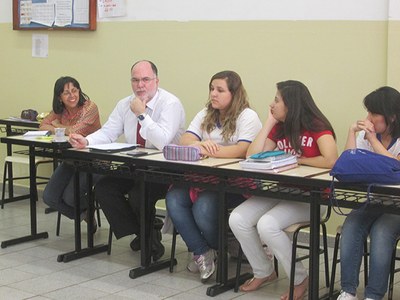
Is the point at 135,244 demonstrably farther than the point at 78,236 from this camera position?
Yes

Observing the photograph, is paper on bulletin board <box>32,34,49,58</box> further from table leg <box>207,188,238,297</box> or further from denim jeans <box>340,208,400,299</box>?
denim jeans <box>340,208,400,299</box>

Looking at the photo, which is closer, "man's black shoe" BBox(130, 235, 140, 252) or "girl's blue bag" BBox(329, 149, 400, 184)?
"girl's blue bag" BBox(329, 149, 400, 184)

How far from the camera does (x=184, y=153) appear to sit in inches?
159

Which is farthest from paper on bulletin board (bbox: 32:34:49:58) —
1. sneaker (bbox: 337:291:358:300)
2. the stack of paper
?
sneaker (bbox: 337:291:358:300)

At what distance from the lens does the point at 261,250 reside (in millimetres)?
3930

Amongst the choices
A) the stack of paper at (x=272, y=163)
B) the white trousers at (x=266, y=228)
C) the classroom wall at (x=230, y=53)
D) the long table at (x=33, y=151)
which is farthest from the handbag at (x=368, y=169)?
the long table at (x=33, y=151)

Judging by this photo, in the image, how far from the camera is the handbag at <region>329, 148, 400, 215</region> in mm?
3248

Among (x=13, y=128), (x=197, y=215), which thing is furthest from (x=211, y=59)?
Result: (x=13, y=128)

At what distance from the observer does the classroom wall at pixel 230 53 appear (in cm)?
464

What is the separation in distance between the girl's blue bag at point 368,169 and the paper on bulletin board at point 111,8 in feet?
10.0

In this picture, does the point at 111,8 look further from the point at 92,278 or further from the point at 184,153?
the point at 92,278

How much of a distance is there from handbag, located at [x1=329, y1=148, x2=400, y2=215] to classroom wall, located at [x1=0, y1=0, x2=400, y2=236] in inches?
52.0

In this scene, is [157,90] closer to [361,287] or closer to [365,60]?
[365,60]

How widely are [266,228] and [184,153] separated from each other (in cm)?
65
